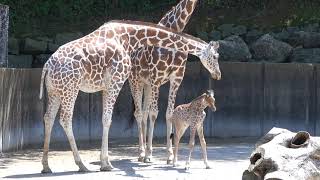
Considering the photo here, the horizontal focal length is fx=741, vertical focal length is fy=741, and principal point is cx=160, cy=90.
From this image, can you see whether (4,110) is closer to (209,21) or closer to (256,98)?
(256,98)

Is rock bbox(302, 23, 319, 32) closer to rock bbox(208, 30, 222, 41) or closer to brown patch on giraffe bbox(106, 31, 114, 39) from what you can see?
rock bbox(208, 30, 222, 41)

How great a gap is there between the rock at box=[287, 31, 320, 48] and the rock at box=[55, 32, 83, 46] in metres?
5.22

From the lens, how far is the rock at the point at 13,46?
17.6m

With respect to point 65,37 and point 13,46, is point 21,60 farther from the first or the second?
point 65,37

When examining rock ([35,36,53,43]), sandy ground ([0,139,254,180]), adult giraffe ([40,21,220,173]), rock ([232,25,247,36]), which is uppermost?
rock ([232,25,247,36])

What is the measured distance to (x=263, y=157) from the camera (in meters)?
7.55

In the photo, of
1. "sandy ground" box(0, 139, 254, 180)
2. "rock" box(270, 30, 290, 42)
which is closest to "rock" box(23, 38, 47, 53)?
"sandy ground" box(0, 139, 254, 180)

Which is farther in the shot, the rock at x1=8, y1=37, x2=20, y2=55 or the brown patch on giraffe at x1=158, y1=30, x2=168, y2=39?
the rock at x1=8, y1=37, x2=20, y2=55

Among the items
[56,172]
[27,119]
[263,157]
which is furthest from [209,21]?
[263,157]

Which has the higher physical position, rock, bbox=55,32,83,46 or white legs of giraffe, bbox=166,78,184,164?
rock, bbox=55,32,83,46

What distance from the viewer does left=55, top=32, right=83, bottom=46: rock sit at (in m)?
17.8

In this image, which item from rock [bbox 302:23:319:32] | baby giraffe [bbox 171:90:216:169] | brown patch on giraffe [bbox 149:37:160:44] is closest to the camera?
baby giraffe [bbox 171:90:216:169]

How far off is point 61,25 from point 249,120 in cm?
645

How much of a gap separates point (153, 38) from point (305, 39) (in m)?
7.68
